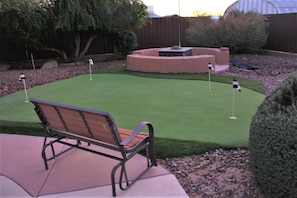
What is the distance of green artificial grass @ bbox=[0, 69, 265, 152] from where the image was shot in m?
4.19

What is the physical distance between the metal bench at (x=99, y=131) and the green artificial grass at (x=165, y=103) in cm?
80

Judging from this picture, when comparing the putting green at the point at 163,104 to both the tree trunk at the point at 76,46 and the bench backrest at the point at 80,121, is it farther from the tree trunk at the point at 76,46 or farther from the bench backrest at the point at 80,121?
the tree trunk at the point at 76,46

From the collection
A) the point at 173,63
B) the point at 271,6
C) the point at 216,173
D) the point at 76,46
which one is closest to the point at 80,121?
the point at 216,173

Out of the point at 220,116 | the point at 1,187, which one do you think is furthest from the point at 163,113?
the point at 1,187

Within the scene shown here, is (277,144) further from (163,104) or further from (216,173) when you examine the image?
(163,104)

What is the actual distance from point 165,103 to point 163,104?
0.09m

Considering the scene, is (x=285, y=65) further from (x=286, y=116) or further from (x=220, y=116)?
(x=286, y=116)

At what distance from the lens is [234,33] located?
12.9m

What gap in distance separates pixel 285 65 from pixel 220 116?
7.48 metres

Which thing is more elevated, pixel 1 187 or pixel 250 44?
pixel 250 44

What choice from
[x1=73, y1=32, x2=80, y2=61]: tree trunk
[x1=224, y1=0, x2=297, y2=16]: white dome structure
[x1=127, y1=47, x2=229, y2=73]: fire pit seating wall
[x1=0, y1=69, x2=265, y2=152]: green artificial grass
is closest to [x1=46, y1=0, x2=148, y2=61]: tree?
[x1=73, y1=32, x2=80, y2=61]: tree trunk

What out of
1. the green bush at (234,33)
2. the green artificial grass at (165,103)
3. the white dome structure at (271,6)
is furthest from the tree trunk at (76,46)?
the white dome structure at (271,6)

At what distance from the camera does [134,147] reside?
9.49 ft

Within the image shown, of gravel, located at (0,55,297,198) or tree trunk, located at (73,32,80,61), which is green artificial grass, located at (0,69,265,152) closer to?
gravel, located at (0,55,297,198)
